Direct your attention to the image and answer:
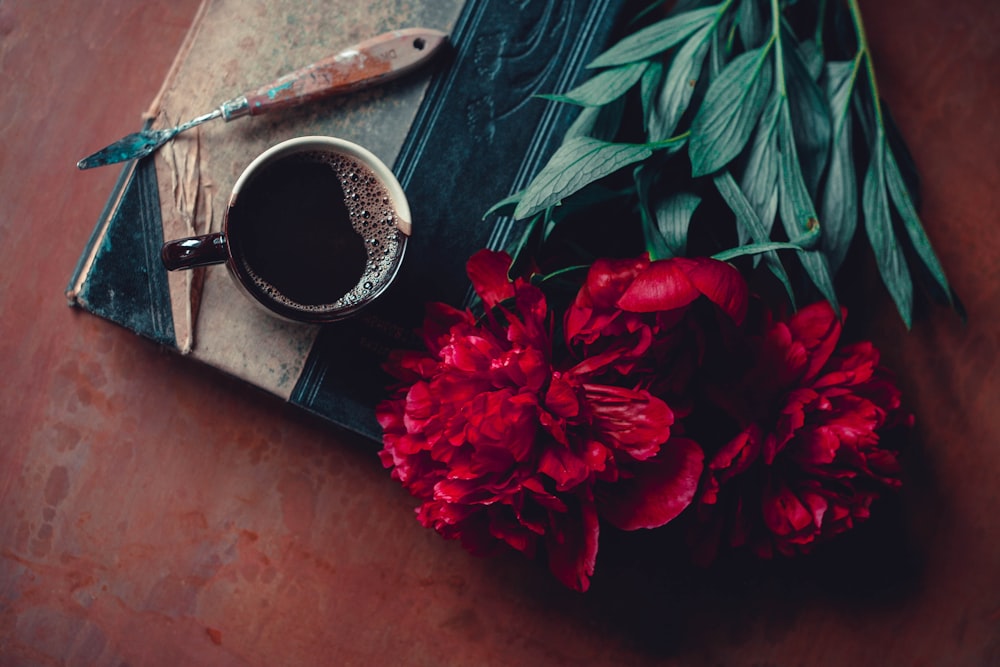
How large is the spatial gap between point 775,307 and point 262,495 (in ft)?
1.49

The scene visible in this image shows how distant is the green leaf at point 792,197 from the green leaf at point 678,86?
7cm

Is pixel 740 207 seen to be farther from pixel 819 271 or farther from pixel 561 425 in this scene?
pixel 561 425

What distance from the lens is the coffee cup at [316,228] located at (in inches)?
21.5

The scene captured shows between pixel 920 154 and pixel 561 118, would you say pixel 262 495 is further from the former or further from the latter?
pixel 920 154

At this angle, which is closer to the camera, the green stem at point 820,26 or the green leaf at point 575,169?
the green leaf at point 575,169

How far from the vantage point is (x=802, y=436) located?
0.51 metres

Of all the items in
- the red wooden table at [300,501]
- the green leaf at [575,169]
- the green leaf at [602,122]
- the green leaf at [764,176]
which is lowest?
the red wooden table at [300,501]

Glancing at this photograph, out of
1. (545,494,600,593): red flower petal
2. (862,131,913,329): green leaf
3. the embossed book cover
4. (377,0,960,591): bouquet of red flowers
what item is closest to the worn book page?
the embossed book cover

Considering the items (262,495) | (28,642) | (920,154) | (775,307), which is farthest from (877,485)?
(28,642)

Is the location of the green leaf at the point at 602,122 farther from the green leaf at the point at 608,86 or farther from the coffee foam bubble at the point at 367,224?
the coffee foam bubble at the point at 367,224

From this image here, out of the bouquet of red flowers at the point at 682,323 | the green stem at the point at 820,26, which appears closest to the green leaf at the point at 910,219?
the bouquet of red flowers at the point at 682,323

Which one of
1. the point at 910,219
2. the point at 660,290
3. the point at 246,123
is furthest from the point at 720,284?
the point at 246,123

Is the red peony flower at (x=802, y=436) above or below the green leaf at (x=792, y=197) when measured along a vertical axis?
below

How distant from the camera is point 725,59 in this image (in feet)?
1.94
